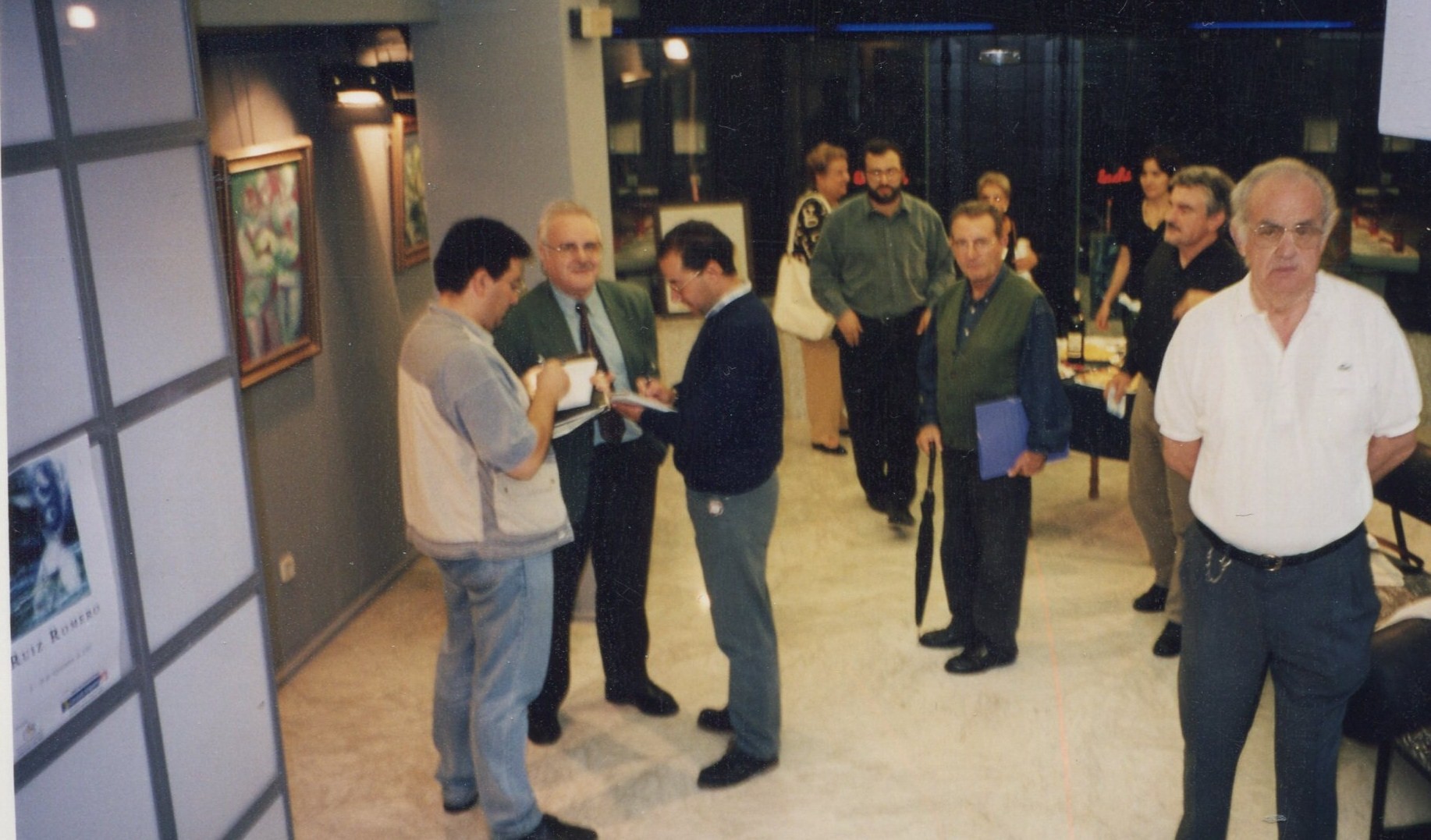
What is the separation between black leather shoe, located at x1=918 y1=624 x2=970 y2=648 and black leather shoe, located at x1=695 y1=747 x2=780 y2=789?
998 millimetres

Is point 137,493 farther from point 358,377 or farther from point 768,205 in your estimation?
point 768,205

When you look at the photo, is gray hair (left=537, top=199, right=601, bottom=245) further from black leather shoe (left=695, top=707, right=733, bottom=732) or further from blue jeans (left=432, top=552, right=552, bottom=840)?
black leather shoe (left=695, top=707, right=733, bottom=732)

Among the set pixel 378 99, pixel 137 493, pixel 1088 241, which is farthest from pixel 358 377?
pixel 1088 241

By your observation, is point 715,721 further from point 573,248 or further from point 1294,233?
point 1294,233

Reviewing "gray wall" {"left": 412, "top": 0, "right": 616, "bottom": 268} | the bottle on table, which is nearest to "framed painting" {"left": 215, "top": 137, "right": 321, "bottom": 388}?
"gray wall" {"left": 412, "top": 0, "right": 616, "bottom": 268}

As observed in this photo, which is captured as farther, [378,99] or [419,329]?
[378,99]

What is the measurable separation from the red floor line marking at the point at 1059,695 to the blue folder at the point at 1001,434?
77cm

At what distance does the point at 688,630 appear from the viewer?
484cm

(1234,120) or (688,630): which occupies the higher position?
(1234,120)

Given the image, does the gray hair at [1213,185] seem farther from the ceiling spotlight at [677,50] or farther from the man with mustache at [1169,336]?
the ceiling spotlight at [677,50]

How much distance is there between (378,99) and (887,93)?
522 cm

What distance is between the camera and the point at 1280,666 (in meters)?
2.86

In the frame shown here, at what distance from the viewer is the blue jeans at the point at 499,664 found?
3.24 m

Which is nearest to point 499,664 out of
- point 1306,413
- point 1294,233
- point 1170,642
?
point 1306,413
